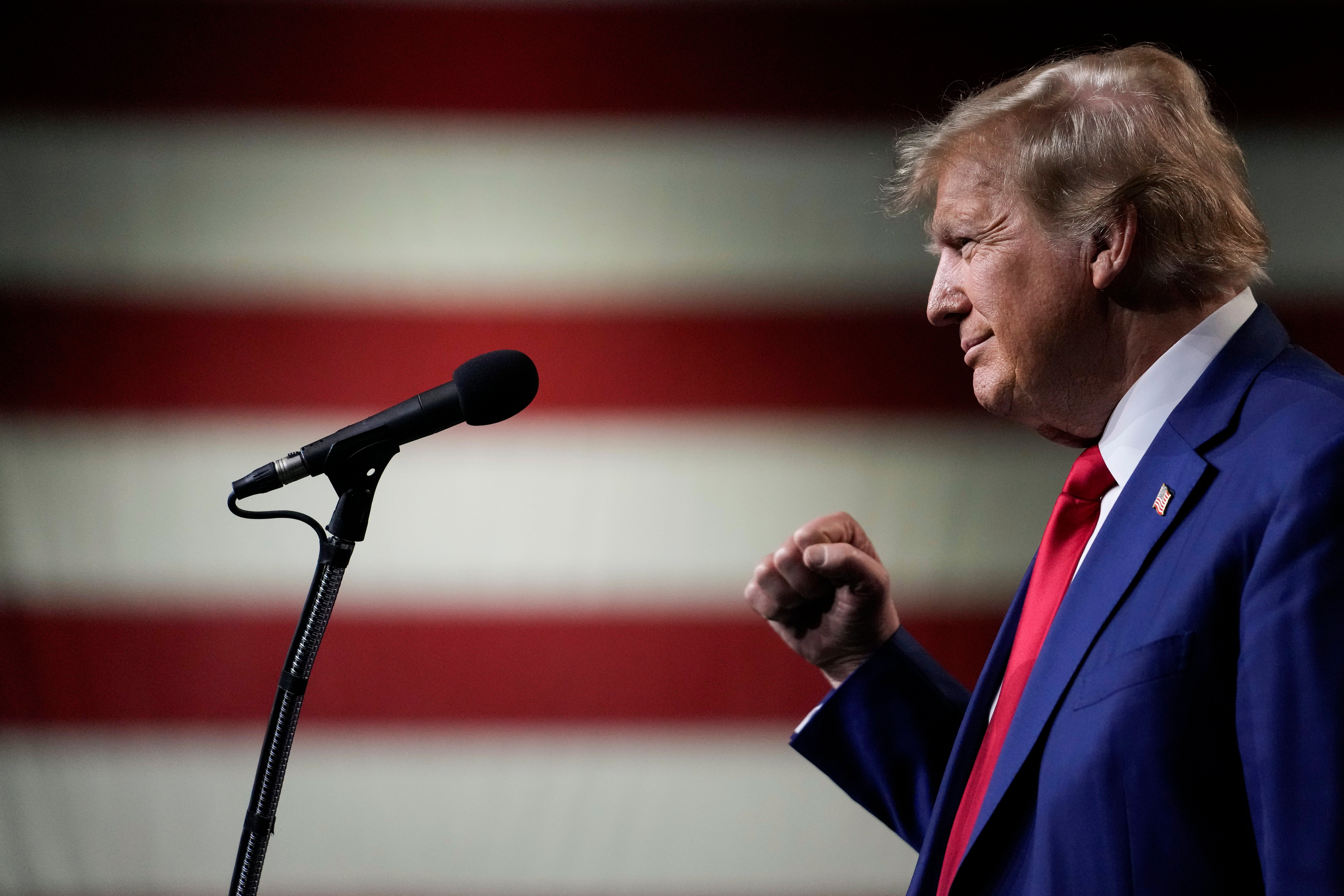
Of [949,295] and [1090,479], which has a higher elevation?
[949,295]

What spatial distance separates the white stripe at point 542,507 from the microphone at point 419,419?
0.98m

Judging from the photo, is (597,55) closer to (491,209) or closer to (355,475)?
(491,209)

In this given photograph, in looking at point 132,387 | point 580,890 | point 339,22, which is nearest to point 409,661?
point 580,890

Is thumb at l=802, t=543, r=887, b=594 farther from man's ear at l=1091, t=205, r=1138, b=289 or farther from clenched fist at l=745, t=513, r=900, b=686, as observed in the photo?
man's ear at l=1091, t=205, r=1138, b=289

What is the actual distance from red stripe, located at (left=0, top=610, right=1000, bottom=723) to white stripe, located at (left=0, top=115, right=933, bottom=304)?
0.60m

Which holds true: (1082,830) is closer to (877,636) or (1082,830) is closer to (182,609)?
(877,636)

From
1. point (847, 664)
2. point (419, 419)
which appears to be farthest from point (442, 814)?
point (419, 419)

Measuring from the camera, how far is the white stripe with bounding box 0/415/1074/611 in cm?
173

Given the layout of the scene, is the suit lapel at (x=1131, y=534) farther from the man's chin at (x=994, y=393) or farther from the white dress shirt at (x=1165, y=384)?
the man's chin at (x=994, y=393)

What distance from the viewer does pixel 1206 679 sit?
61 centimetres

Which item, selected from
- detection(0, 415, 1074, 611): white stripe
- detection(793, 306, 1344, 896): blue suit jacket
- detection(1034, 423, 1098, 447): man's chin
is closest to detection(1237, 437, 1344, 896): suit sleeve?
detection(793, 306, 1344, 896): blue suit jacket

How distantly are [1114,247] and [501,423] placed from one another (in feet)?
4.11

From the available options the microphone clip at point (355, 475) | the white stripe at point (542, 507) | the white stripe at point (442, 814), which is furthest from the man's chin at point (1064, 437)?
the white stripe at point (442, 814)

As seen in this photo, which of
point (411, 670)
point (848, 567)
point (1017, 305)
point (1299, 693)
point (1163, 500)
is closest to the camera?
point (1299, 693)
